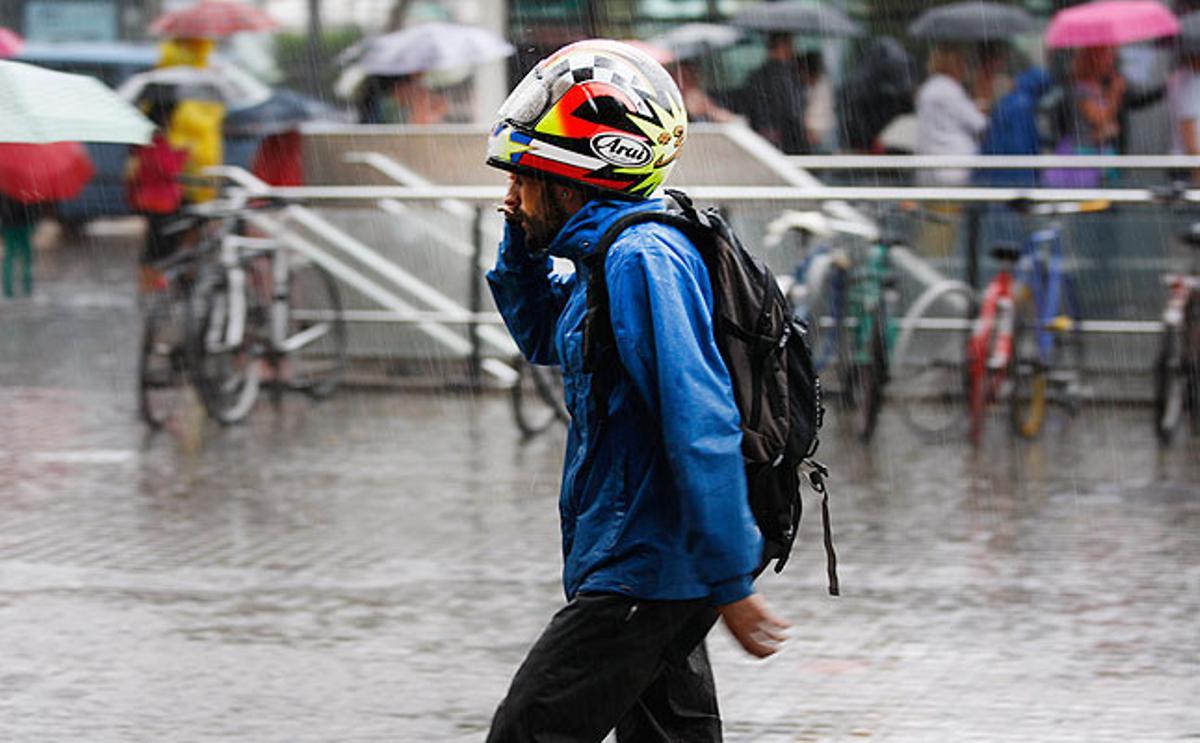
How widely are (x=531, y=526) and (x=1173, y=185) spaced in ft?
15.3

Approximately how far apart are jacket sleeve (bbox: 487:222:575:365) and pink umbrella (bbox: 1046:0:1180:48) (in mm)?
10261

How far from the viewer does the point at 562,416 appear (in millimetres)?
11984

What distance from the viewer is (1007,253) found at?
1162cm

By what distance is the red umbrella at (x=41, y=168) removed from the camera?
51.2 feet

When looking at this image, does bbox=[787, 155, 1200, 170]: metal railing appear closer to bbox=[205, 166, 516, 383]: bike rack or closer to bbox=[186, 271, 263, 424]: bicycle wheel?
bbox=[205, 166, 516, 383]: bike rack

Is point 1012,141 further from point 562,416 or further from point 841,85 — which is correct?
point 562,416

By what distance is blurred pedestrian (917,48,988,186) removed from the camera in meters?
14.9

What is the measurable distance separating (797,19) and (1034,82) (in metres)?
1.84

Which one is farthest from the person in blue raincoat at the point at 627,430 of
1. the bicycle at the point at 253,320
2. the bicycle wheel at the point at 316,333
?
the bicycle wheel at the point at 316,333

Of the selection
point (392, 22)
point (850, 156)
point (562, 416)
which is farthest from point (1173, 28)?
point (392, 22)

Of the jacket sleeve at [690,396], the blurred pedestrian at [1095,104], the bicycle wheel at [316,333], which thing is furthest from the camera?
the blurred pedestrian at [1095,104]

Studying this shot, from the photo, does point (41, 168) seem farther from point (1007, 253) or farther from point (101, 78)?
point (101, 78)

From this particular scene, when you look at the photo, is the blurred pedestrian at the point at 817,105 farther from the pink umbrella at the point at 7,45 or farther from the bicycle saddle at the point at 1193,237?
the pink umbrella at the point at 7,45

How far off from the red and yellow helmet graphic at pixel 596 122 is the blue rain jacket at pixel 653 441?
0.26ft
